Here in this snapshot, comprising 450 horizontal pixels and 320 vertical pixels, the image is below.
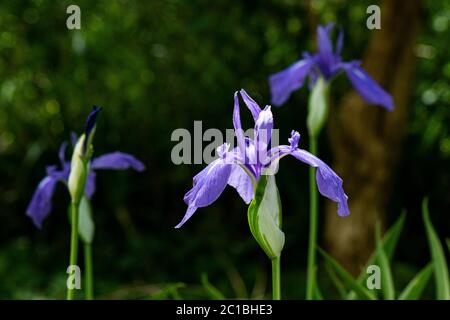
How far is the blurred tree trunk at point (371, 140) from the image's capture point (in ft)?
9.91

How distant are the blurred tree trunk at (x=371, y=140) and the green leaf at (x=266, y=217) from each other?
6.65 feet

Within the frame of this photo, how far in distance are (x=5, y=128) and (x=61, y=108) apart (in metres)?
0.73

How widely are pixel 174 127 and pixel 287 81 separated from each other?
1.87 metres

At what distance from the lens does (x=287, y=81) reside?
6.75 feet

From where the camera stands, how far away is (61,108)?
3.51 metres

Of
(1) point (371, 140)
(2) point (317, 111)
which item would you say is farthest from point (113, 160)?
(1) point (371, 140)

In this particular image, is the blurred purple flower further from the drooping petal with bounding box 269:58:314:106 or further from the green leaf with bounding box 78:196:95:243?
the drooping petal with bounding box 269:58:314:106

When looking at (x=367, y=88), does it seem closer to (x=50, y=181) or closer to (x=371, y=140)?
(x=50, y=181)

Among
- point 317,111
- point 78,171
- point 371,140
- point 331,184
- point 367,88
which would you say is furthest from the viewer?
point 371,140

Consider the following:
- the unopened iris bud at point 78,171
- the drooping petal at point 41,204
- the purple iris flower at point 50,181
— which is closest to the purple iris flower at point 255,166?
the unopened iris bud at point 78,171

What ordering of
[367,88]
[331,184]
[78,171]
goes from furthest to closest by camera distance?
[367,88] → [78,171] → [331,184]

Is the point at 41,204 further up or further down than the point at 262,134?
further down

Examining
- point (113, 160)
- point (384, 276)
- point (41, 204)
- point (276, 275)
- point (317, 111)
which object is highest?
point (317, 111)
